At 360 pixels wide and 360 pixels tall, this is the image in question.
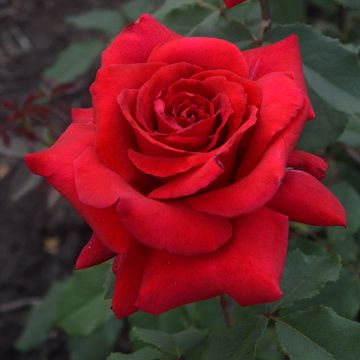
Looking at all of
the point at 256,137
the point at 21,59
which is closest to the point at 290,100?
the point at 256,137

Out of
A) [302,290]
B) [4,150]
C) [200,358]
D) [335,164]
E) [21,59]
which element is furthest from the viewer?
[21,59]

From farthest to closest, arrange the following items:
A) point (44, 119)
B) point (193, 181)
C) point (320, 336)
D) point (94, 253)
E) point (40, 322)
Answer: point (40, 322)
point (44, 119)
point (320, 336)
point (94, 253)
point (193, 181)

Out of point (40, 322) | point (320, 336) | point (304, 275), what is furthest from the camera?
point (40, 322)

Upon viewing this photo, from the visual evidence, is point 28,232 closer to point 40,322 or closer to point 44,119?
point 40,322

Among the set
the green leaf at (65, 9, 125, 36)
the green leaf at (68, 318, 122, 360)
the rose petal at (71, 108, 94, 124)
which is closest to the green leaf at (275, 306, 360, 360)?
the rose petal at (71, 108, 94, 124)

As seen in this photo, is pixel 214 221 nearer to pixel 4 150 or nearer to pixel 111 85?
pixel 111 85

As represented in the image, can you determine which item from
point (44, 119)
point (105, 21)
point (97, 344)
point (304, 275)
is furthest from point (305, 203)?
point (105, 21)
